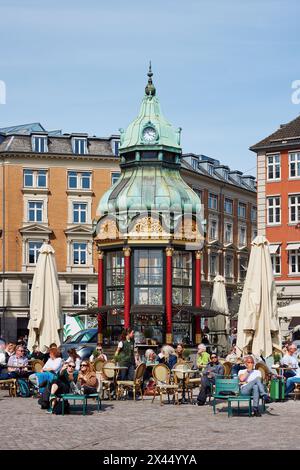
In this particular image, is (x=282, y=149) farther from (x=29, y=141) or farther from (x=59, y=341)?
(x=59, y=341)

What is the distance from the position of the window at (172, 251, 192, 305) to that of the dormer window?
42.0 m

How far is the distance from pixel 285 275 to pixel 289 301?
6.27 feet

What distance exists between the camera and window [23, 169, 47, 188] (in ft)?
247

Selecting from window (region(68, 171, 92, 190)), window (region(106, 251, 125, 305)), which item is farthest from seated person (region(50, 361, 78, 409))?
window (region(68, 171, 92, 190))

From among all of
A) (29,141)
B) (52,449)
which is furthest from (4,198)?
(52,449)

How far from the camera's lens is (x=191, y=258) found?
3619 centimetres

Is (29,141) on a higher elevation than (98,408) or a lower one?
higher

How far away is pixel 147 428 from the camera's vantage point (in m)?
18.8

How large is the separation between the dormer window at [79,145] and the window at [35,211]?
5044mm

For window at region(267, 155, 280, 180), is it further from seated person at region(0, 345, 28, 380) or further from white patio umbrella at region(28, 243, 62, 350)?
seated person at region(0, 345, 28, 380)

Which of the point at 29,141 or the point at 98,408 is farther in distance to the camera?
the point at 29,141

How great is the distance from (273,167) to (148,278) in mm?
31062
